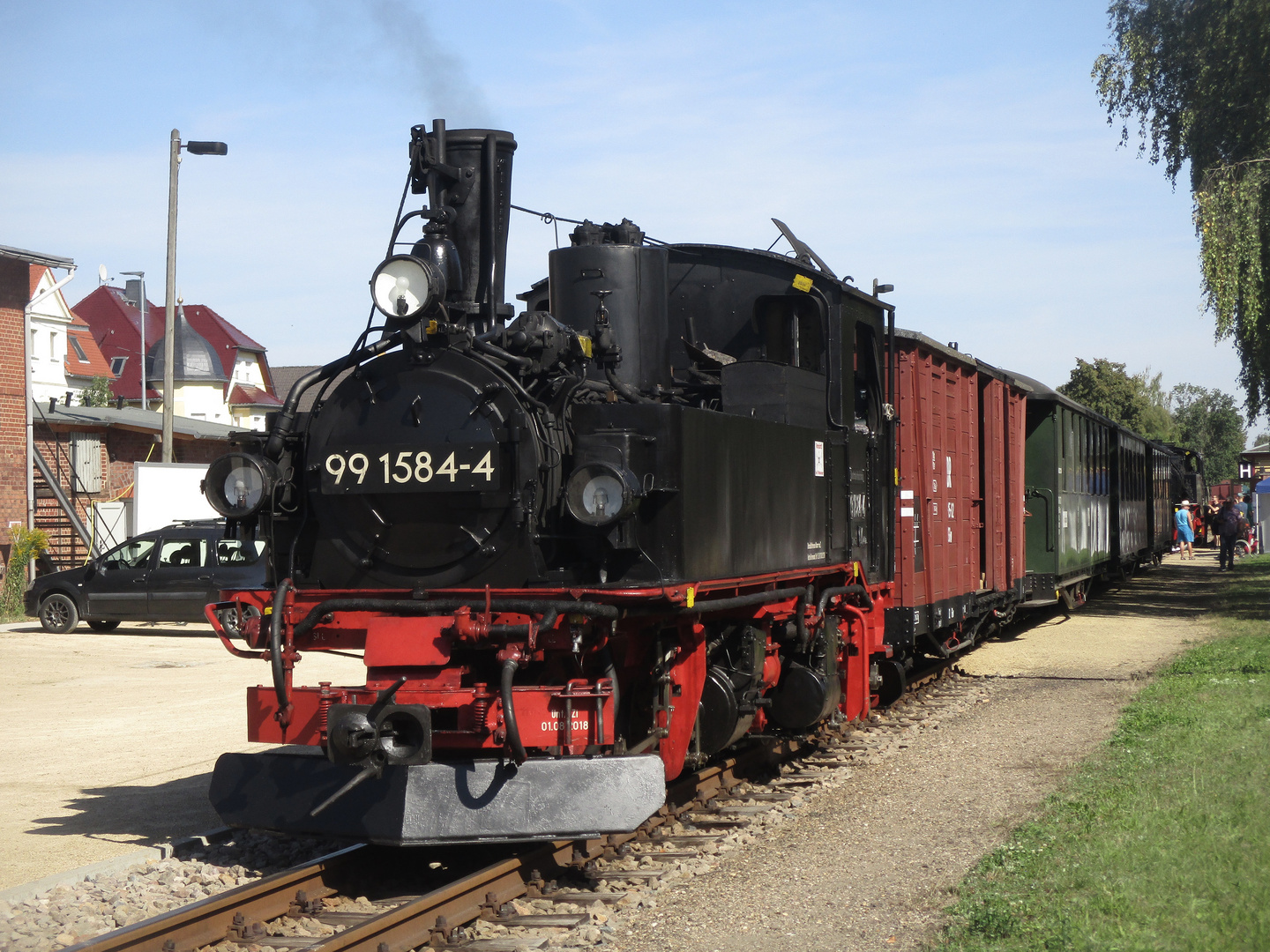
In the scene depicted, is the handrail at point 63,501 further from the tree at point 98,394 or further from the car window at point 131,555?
the tree at point 98,394

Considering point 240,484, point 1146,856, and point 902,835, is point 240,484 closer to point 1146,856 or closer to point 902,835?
point 902,835

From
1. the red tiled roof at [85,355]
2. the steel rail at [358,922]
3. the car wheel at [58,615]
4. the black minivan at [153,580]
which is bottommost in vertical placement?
the steel rail at [358,922]

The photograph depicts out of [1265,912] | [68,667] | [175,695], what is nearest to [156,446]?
[68,667]

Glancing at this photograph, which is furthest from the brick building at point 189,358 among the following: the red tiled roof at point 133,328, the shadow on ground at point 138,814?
the shadow on ground at point 138,814

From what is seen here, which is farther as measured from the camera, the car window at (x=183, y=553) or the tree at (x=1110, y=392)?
the tree at (x=1110, y=392)

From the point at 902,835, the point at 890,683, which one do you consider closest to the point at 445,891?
the point at 902,835

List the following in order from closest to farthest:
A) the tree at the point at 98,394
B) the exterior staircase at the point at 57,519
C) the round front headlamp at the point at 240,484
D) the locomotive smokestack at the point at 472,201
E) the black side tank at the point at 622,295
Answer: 1. the round front headlamp at the point at 240,484
2. the locomotive smokestack at the point at 472,201
3. the black side tank at the point at 622,295
4. the exterior staircase at the point at 57,519
5. the tree at the point at 98,394

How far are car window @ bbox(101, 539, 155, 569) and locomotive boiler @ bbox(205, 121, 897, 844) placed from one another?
12.4m

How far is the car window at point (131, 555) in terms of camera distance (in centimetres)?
1783

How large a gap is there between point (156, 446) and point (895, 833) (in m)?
22.4

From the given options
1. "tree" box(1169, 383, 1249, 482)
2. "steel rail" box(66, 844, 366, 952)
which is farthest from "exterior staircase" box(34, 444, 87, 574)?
"tree" box(1169, 383, 1249, 482)

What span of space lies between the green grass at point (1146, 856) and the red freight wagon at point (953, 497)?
2081 mm

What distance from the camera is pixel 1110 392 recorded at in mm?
58625

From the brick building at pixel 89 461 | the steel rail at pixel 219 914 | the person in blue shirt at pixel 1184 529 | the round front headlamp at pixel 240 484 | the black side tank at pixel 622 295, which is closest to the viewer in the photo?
the steel rail at pixel 219 914
